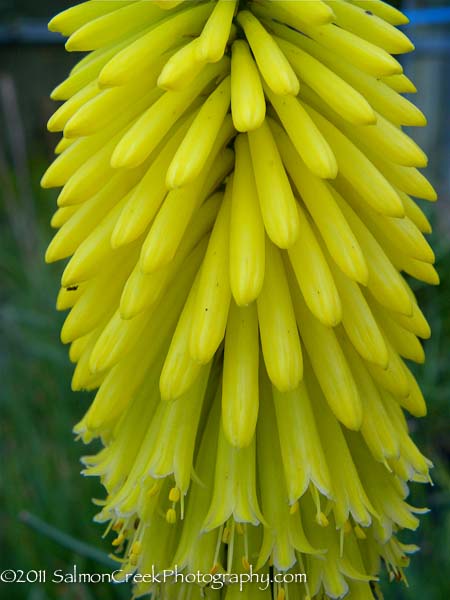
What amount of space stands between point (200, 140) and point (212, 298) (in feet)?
0.84

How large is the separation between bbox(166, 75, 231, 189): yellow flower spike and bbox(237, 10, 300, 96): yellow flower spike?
9 centimetres

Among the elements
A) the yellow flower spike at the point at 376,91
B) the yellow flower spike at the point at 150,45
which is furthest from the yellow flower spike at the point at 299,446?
the yellow flower spike at the point at 150,45

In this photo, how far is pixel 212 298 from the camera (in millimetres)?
1263

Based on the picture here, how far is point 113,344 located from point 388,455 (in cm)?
52

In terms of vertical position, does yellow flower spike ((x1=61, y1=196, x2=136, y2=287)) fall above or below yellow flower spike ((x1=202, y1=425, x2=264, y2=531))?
above

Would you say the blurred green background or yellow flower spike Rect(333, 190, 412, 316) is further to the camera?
the blurred green background

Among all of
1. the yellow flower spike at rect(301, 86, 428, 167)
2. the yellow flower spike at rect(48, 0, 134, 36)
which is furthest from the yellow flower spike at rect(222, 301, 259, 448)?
the yellow flower spike at rect(48, 0, 134, 36)

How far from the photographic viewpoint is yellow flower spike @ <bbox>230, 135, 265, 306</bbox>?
1.18m

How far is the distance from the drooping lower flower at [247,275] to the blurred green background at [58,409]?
0.56 metres

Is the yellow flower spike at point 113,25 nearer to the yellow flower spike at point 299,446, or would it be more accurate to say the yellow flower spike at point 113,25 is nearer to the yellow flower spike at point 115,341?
the yellow flower spike at point 115,341

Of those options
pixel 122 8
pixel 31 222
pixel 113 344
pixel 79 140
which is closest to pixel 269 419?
pixel 113 344

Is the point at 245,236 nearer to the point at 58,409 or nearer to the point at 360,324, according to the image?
the point at 360,324

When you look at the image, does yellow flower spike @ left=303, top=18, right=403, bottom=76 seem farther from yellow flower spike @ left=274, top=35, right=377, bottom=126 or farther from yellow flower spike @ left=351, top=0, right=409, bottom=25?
yellow flower spike @ left=351, top=0, right=409, bottom=25

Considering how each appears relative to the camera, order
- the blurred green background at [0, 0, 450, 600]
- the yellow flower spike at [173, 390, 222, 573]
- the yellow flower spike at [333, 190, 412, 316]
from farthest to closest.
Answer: the blurred green background at [0, 0, 450, 600]
the yellow flower spike at [173, 390, 222, 573]
the yellow flower spike at [333, 190, 412, 316]
